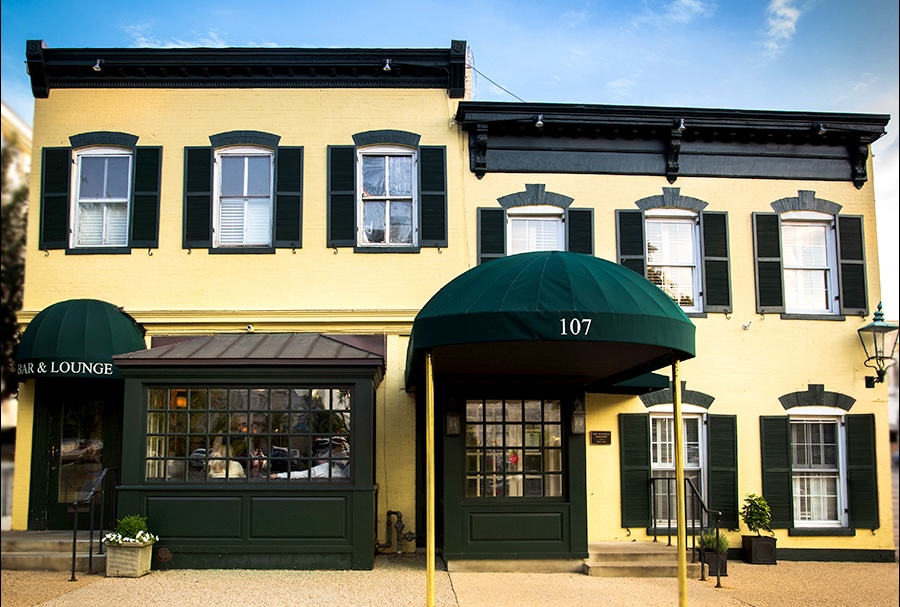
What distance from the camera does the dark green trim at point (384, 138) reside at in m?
13.7

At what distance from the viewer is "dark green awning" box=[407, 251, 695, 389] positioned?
7.89 metres

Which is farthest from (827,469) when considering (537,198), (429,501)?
(429,501)

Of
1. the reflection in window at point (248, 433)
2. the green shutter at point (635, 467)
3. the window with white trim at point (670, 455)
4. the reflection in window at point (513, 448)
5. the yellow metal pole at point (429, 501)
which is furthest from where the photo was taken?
the window with white trim at point (670, 455)

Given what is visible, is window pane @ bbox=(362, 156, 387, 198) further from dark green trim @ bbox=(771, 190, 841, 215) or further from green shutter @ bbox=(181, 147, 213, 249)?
dark green trim @ bbox=(771, 190, 841, 215)

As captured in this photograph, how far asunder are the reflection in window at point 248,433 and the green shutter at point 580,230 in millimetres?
4596

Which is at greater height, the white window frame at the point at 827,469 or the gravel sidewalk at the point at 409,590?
the white window frame at the point at 827,469

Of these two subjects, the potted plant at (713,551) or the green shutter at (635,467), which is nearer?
the potted plant at (713,551)

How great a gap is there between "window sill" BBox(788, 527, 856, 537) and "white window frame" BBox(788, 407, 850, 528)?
0.11 metres

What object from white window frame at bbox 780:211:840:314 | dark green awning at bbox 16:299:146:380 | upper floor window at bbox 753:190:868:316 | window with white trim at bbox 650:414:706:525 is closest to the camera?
dark green awning at bbox 16:299:146:380

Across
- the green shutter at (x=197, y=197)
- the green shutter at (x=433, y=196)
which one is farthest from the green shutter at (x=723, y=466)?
the green shutter at (x=197, y=197)

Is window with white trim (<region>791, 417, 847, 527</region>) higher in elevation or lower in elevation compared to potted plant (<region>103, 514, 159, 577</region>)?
higher

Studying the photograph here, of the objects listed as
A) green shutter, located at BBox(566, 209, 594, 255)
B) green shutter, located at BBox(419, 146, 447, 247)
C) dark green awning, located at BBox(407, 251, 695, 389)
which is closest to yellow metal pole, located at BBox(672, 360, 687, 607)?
dark green awning, located at BBox(407, 251, 695, 389)

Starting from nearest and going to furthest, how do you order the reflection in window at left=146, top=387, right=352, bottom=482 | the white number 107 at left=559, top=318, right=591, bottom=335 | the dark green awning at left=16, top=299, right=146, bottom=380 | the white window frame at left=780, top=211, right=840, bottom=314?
the white number 107 at left=559, top=318, right=591, bottom=335, the reflection in window at left=146, top=387, right=352, bottom=482, the dark green awning at left=16, top=299, right=146, bottom=380, the white window frame at left=780, top=211, right=840, bottom=314

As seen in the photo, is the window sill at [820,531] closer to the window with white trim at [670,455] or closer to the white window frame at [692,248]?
the window with white trim at [670,455]
